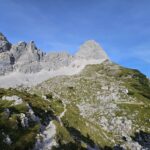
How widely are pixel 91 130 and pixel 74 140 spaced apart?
1005 inches

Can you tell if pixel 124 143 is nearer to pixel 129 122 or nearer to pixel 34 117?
pixel 129 122

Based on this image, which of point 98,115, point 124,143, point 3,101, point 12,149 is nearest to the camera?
point 12,149

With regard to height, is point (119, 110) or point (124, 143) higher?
point (119, 110)

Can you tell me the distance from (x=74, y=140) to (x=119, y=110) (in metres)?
96.9

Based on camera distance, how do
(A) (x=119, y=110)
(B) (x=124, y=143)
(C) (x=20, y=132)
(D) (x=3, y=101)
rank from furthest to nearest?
(A) (x=119, y=110) → (B) (x=124, y=143) → (D) (x=3, y=101) → (C) (x=20, y=132)

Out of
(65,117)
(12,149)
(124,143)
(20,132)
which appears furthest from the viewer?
(124,143)

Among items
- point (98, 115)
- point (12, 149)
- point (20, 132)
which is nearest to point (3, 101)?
point (20, 132)

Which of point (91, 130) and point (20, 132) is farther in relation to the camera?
point (91, 130)

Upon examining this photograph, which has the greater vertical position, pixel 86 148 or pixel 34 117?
pixel 34 117

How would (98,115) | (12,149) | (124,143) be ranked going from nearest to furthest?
(12,149), (124,143), (98,115)

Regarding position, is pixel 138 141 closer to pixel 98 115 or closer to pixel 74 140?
pixel 98 115

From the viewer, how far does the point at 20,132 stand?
307ft

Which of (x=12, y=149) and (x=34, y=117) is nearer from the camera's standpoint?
(x=12, y=149)

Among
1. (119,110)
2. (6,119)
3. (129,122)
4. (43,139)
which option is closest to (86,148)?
(43,139)
